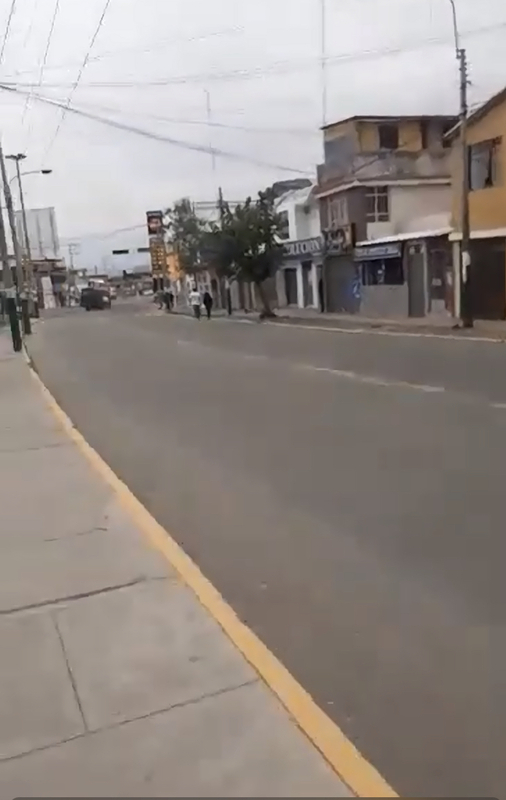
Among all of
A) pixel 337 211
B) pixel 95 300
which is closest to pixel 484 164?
pixel 337 211

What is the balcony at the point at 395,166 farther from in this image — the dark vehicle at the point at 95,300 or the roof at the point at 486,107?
the dark vehicle at the point at 95,300

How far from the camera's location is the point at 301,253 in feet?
150

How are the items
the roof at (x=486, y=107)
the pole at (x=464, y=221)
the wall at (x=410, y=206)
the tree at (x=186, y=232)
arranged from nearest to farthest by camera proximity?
1. the pole at (x=464, y=221)
2. the roof at (x=486, y=107)
3. the wall at (x=410, y=206)
4. the tree at (x=186, y=232)

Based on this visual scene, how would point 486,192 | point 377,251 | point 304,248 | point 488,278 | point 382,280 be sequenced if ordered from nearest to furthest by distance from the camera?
1. point 486,192
2. point 488,278
3. point 377,251
4. point 382,280
5. point 304,248

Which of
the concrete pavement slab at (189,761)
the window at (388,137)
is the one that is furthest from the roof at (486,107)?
the concrete pavement slab at (189,761)

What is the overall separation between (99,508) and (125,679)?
3277 mm

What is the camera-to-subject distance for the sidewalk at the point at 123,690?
305 cm

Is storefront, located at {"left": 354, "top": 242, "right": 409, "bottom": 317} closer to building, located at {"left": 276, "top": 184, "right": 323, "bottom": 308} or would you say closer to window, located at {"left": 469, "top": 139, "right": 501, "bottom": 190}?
building, located at {"left": 276, "top": 184, "right": 323, "bottom": 308}

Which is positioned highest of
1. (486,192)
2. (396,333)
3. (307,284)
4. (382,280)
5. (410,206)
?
(410,206)

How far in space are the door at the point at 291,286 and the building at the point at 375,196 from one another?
6744 mm

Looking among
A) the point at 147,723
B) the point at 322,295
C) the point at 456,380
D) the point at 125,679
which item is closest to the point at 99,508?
the point at 125,679

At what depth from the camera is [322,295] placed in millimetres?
44000

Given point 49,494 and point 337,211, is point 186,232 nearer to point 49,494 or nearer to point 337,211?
point 337,211

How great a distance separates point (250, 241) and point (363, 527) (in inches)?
1452
